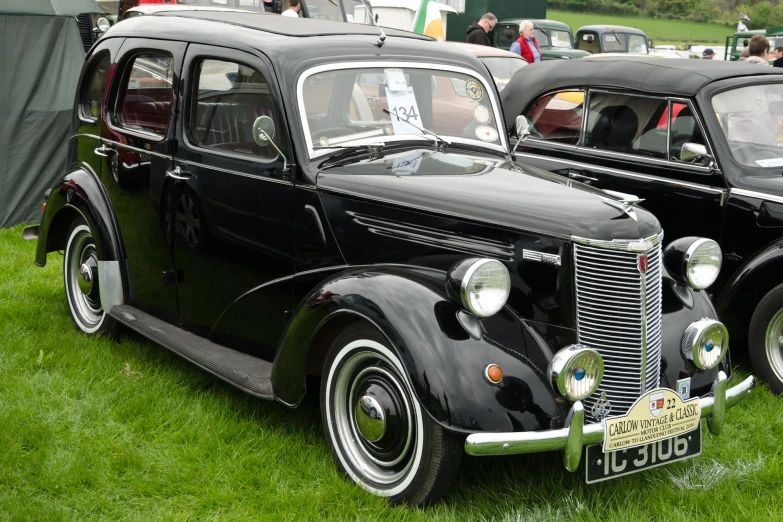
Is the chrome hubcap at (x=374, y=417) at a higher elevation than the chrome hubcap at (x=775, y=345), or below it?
higher

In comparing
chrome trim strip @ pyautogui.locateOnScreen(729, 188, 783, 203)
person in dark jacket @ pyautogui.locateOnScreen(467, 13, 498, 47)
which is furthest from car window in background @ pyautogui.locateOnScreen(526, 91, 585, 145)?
person in dark jacket @ pyautogui.locateOnScreen(467, 13, 498, 47)

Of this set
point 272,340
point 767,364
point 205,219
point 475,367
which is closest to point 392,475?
point 475,367

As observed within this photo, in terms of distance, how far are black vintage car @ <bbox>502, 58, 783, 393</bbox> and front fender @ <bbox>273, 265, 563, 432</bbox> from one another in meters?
2.17

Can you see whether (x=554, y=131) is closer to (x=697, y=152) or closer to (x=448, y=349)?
(x=697, y=152)

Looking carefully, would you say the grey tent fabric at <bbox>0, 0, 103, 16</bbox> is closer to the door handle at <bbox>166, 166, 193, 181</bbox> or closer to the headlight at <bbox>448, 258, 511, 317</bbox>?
the door handle at <bbox>166, 166, 193, 181</bbox>

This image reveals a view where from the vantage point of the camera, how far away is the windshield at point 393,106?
4.05 m

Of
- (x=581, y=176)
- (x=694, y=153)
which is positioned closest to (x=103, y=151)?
(x=581, y=176)

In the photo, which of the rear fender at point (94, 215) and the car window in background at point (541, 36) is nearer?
the rear fender at point (94, 215)

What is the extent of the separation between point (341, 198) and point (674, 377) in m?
1.61

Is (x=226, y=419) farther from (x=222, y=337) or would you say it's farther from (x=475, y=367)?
(x=475, y=367)

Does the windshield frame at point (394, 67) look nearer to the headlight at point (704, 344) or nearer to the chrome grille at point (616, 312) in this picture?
the chrome grille at point (616, 312)

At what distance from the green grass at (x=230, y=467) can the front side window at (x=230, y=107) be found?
4.31 feet

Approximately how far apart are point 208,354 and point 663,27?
60.4 metres

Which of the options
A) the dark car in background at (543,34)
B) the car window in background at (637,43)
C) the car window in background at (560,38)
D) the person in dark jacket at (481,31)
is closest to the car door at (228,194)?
the person in dark jacket at (481,31)
